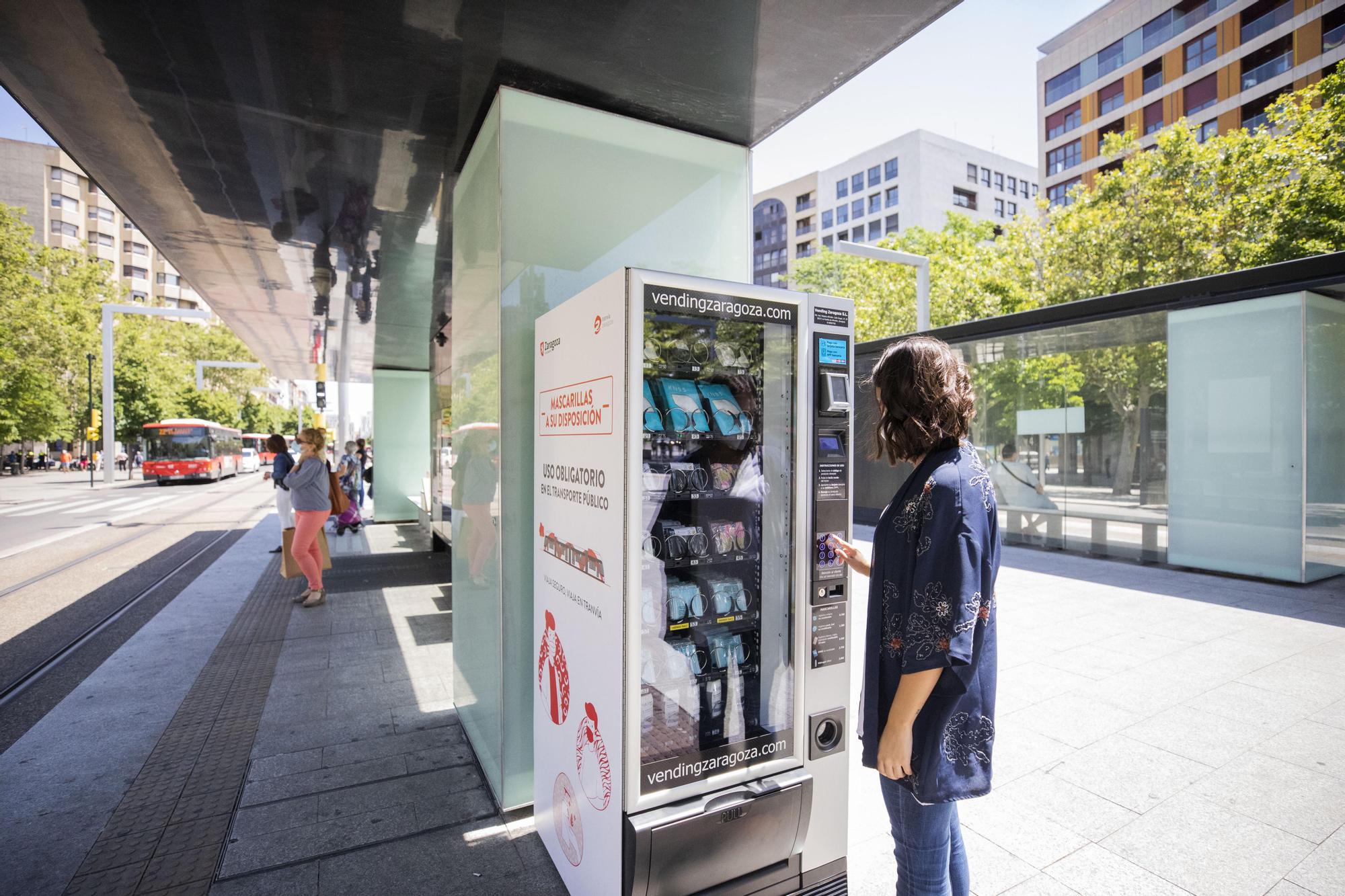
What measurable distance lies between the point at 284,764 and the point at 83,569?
8.25 meters

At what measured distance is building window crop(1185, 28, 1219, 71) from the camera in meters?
30.0

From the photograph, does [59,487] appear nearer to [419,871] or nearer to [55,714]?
[55,714]

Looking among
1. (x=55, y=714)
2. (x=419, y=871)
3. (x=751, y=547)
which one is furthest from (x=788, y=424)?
(x=55, y=714)

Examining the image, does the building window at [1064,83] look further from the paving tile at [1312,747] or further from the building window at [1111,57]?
the paving tile at [1312,747]

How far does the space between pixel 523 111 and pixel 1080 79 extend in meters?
45.4

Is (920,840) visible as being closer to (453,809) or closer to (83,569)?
(453,809)

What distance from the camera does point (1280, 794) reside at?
10.5 feet

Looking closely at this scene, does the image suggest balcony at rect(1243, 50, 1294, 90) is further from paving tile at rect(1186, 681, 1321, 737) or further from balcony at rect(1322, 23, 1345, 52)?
paving tile at rect(1186, 681, 1321, 737)

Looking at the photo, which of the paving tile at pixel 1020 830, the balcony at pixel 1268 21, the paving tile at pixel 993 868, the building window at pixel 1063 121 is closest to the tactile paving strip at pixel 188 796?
the paving tile at pixel 993 868

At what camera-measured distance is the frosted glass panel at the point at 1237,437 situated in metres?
7.77

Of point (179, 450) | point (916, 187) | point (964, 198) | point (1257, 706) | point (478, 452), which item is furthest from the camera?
point (964, 198)

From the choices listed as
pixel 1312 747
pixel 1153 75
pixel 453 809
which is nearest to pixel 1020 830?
pixel 1312 747

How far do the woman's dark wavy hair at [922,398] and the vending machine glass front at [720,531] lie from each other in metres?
0.53

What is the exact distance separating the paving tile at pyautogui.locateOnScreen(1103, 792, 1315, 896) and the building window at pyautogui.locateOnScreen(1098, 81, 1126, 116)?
42.8m
